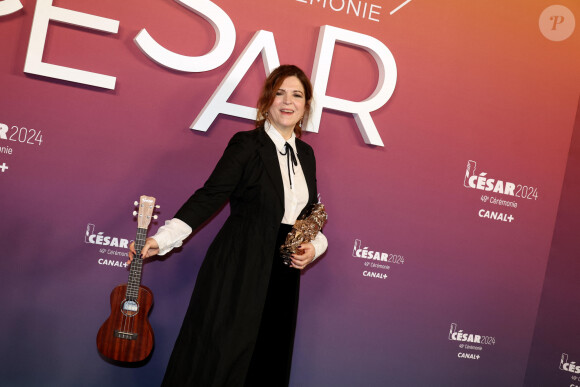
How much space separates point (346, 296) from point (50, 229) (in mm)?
1695

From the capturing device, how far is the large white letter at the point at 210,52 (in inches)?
121

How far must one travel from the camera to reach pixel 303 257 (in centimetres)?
264

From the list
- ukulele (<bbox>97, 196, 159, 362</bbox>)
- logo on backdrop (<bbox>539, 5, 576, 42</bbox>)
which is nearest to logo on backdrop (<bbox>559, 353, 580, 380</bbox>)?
logo on backdrop (<bbox>539, 5, 576, 42</bbox>)

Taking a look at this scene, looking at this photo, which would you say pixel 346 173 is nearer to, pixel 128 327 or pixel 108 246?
pixel 108 246

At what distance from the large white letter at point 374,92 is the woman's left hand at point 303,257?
0.93 m

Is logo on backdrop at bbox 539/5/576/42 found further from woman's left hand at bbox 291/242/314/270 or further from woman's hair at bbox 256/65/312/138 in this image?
woman's left hand at bbox 291/242/314/270

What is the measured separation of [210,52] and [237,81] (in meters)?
0.20

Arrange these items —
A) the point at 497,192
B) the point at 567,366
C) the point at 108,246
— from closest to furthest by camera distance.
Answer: the point at 108,246, the point at 497,192, the point at 567,366

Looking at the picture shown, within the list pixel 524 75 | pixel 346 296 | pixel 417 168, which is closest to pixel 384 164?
pixel 417 168

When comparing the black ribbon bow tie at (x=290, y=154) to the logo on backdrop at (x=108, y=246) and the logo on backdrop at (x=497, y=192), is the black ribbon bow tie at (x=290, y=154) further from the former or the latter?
the logo on backdrop at (x=497, y=192)

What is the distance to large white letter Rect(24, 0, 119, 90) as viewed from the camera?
9.40ft

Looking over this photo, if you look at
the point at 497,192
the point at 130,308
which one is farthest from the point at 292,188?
the point at 497,192

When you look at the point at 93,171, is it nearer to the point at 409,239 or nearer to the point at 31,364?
the point at 31,364

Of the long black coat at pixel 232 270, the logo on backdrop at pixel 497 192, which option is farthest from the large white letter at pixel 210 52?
the logo on backdrop at pixel 497 192
